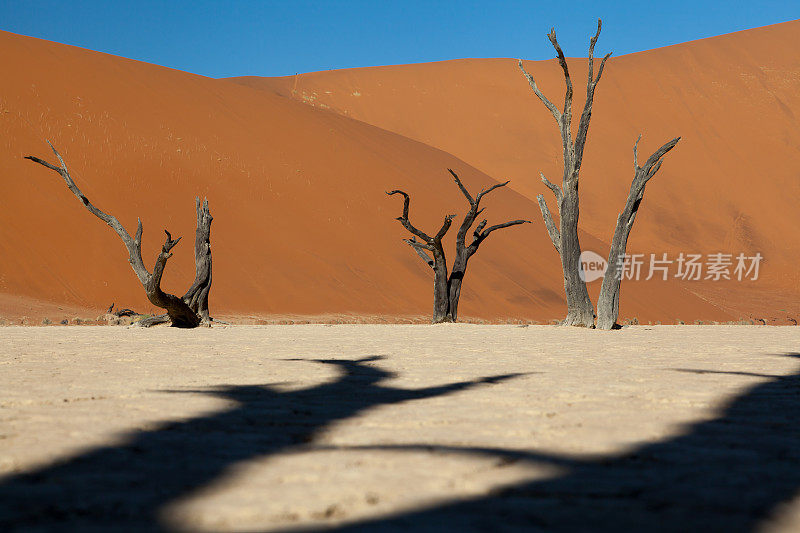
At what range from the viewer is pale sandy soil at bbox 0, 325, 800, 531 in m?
2.43

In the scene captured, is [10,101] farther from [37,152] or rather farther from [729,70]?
[729,70]

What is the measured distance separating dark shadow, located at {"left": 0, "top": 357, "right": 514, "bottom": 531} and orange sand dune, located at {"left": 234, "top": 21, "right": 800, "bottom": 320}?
32.5 m

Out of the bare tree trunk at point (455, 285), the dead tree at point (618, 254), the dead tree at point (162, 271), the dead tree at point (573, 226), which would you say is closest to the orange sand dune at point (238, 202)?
the dead tree at point (162, 271)

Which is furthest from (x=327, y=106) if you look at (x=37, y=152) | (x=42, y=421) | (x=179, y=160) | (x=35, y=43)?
(x=42, y=421)

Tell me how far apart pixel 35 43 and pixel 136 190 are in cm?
1109

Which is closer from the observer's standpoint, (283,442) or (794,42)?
(283,442)

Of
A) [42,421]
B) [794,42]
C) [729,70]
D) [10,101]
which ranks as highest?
[794,42]

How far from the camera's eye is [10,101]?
2673 cm

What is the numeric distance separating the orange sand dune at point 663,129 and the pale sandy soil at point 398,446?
1232 inches

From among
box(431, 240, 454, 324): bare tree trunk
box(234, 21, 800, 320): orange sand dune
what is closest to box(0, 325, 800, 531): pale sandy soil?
box(431, 240, 454, 324): bare tree trunk

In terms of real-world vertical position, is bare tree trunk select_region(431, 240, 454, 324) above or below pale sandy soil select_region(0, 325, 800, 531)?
above

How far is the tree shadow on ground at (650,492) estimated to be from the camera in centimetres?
232

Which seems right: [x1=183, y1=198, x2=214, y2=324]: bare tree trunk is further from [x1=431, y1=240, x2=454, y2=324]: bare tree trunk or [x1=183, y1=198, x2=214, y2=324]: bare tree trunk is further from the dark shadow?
the dark shadow

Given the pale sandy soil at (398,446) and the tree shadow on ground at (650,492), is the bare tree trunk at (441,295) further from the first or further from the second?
the tree shadow on ground at (650,492)
